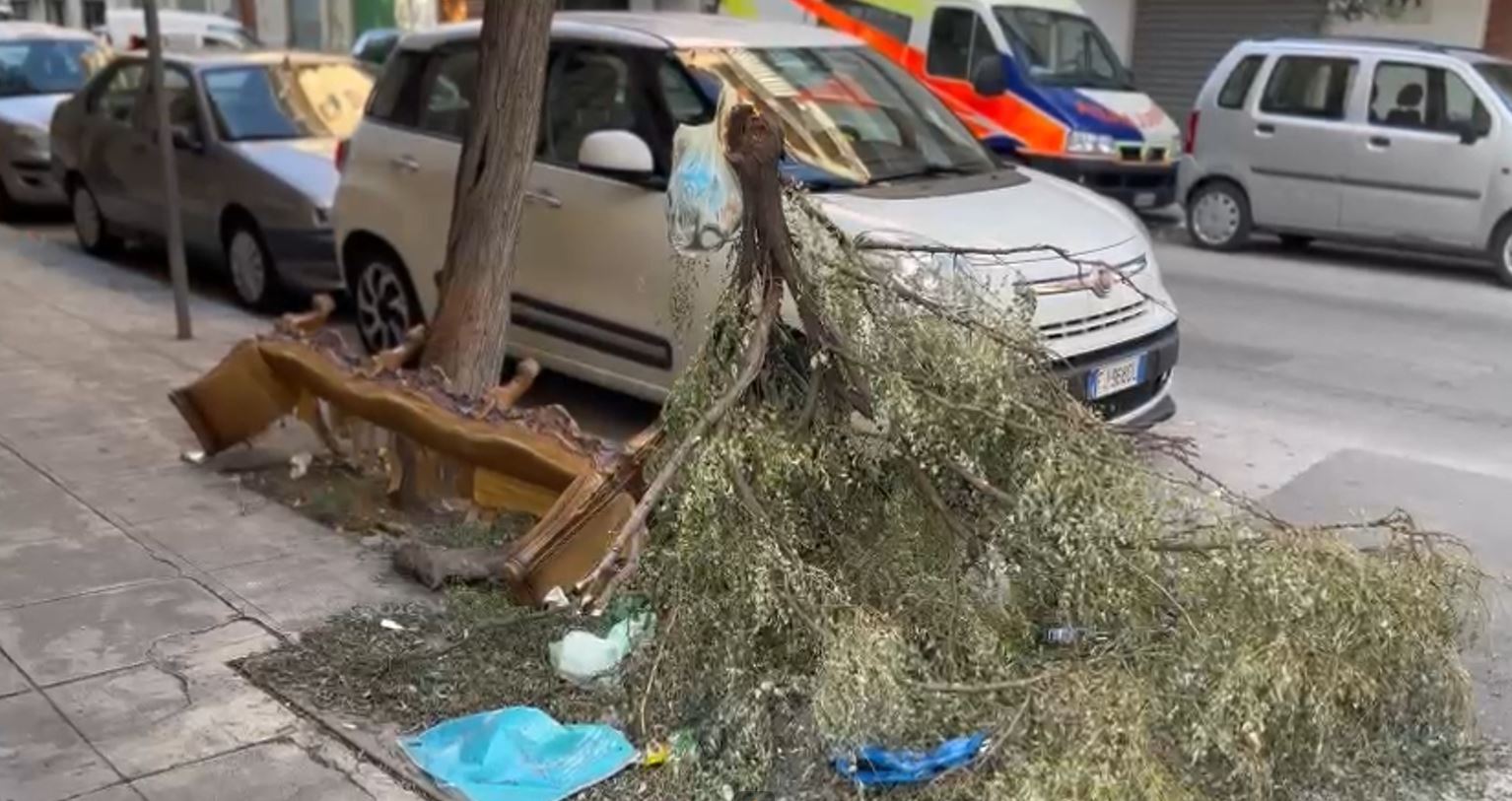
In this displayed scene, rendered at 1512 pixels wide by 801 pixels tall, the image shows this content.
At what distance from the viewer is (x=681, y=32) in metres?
7.20

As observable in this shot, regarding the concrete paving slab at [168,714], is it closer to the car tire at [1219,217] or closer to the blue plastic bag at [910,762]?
the blue plastic bag at [910,762]

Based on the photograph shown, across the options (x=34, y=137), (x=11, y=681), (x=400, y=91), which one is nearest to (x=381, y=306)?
(x=400, y=91)

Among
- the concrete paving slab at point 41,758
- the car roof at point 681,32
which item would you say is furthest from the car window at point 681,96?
the concrete paving slab at point 41,758

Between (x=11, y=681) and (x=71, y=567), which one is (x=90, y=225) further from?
(x=11, y=681)

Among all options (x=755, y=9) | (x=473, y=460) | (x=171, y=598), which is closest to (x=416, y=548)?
(x=473, y=460)

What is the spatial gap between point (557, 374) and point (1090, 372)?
3201 mm

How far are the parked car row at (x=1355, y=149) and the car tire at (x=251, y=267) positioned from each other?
8047 millimetres

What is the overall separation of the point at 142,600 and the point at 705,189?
247 cm

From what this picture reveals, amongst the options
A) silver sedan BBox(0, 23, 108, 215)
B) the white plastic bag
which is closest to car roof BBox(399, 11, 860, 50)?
the white plastic bag

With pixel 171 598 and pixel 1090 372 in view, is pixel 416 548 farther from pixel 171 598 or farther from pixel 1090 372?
pixel 1090 372

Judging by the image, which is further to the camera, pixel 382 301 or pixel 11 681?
pixel 382 301

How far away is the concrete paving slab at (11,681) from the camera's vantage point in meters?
4.34

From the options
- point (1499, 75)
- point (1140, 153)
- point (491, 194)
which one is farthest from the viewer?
point (1140, 153)

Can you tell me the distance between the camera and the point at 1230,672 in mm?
3600
